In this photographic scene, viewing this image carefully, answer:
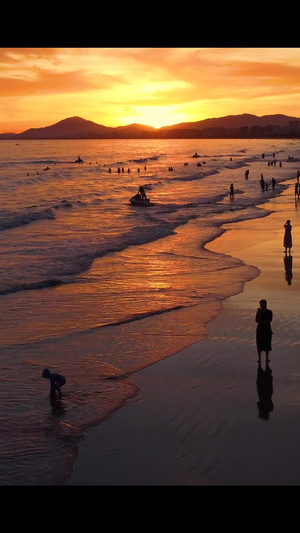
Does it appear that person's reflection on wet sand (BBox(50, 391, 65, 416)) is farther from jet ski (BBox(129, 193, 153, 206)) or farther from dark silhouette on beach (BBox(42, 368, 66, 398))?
jet ski (BBox(129, 193, 153, 206))

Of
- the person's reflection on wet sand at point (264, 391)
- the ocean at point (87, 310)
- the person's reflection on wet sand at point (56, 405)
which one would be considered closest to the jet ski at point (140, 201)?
the ocean at point (87, 310)

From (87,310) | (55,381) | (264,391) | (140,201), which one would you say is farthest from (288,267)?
(140,201)

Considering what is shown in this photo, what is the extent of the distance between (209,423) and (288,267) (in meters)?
12.4

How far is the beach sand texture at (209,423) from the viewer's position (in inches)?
273

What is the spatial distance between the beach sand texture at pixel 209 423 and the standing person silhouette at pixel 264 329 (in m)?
0.38

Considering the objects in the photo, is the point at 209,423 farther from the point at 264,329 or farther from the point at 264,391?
the point at 264,329

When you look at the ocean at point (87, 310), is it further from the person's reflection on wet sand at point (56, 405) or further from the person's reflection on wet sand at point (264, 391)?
the person's reflection on wet sand at point (264, 391)

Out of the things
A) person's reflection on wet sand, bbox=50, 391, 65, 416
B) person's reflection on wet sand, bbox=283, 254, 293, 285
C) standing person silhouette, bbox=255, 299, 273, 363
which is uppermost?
standing person silhouette, bbox=255, 299, 273, 363

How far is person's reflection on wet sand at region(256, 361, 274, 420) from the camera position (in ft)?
28.6

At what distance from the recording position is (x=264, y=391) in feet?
31.2

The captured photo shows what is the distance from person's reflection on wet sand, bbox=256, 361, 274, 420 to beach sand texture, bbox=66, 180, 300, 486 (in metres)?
0.04

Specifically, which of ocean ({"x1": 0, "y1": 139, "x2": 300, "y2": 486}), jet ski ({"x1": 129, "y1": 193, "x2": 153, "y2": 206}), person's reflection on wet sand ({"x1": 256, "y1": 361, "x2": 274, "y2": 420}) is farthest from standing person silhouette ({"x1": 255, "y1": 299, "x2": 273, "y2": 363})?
jet ski ({"x1": 129, "y1": 193, "x2": 153, "y2": 206})

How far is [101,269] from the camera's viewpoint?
2114 centimetres
